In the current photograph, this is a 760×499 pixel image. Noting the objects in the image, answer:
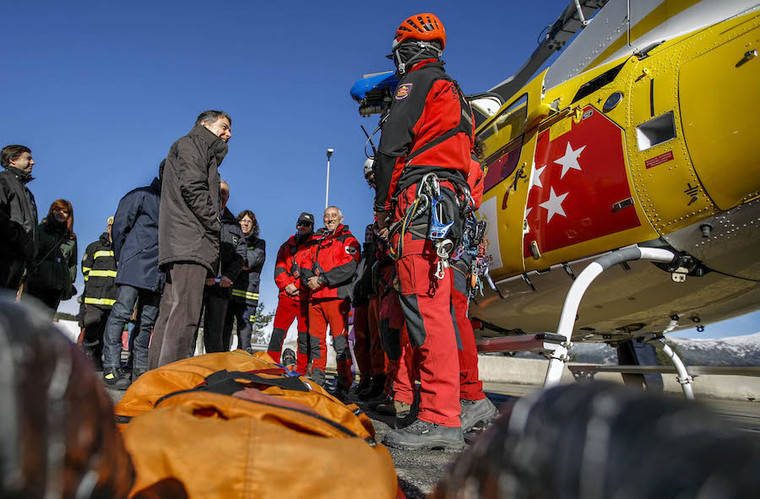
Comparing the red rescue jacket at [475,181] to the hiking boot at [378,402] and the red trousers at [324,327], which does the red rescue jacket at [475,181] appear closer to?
the hiking boot at [378,402]

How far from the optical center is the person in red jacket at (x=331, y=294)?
5.01 metres

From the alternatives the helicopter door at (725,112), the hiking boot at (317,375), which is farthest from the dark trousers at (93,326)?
the helicopter door at (725,112)

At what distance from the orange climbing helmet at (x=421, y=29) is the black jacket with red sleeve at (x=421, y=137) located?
304 millimetres

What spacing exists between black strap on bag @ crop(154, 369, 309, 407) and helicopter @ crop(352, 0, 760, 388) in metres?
1.37

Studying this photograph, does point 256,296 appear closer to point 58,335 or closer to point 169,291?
point 169,291

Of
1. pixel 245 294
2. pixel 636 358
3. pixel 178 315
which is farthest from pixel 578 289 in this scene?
pixel 245 294

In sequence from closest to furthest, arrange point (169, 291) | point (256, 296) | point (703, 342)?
point (169, 291), point (256, 296), point (703, 342)

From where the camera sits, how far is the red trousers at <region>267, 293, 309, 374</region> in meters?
5.25

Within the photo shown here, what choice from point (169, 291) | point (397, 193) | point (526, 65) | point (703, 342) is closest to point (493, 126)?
point (397, 193)

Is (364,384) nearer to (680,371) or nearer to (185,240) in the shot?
(185,240)

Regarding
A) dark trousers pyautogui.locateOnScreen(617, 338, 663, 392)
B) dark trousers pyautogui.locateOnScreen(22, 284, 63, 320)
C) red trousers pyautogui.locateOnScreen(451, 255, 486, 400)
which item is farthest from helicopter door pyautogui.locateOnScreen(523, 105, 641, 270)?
dark trousers pyautogui.locateOnScreen(22, 284, 63, 320)

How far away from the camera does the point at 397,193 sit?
2.49 metres

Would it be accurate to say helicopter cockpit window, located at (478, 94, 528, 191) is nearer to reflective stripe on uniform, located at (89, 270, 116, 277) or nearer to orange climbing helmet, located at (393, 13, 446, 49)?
orange climbing helmet, located at (393, 13, 446, 49)

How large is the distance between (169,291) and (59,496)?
2.88 m
